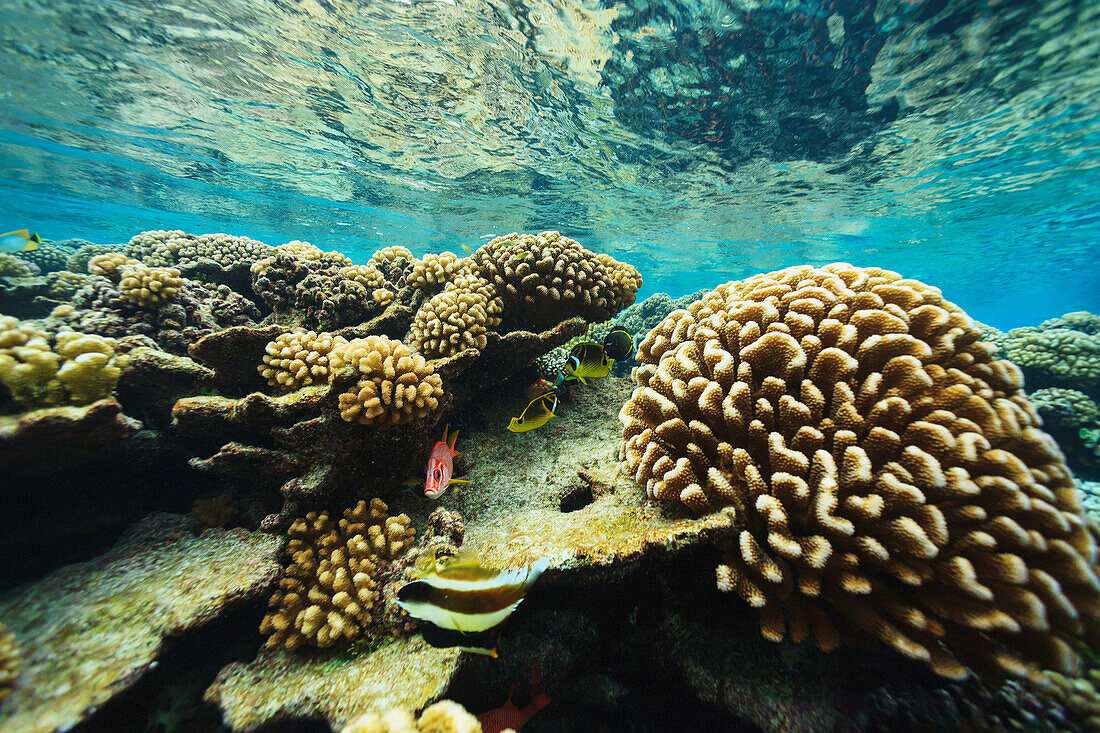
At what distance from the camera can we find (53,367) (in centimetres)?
272

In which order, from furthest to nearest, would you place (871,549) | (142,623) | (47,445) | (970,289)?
(970,289), (47,445), (142,623), (871,549)

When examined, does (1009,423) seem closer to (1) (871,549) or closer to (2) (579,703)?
(1) (871,549)

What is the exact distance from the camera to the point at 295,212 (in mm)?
20812

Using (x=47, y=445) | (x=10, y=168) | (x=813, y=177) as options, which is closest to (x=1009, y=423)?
(x=47, y=445)

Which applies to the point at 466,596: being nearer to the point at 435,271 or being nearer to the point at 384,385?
the point at 384,385

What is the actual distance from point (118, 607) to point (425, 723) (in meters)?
2.42

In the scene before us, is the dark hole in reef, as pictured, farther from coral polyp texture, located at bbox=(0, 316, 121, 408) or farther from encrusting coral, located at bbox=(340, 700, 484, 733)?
coral polyp texture, located at bbox=(0, 316, 121, 408)

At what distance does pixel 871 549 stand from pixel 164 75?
1722cm

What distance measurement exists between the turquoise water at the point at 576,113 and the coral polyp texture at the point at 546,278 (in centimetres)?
628

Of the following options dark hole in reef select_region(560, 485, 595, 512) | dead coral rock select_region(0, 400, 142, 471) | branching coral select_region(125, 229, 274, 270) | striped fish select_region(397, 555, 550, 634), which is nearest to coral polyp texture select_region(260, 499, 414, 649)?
striped fish select_region(397, 555, 550, 634)

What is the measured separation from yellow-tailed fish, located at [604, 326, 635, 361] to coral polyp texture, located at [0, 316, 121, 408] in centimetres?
497

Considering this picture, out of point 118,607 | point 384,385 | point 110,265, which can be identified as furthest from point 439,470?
A: point 110,265

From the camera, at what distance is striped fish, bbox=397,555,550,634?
71.2 inches

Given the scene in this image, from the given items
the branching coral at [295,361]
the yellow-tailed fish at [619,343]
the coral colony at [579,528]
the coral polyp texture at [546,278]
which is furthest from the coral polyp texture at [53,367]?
the yellow-tailed fish at [619,343]
